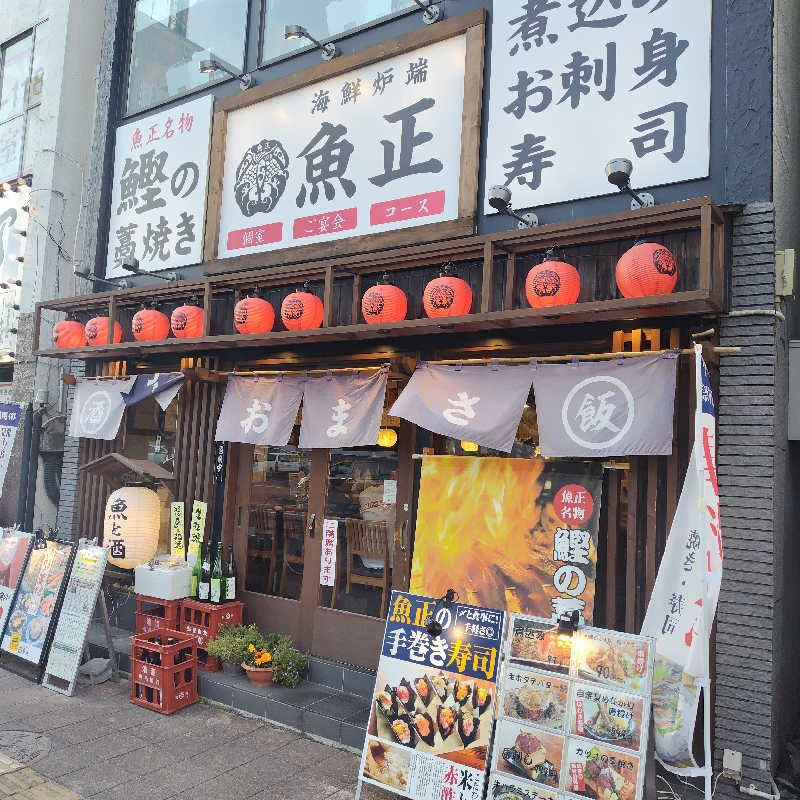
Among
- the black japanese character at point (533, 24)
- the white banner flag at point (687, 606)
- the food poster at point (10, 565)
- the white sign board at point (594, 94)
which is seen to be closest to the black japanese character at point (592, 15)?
the white sign board at point (594, 94)

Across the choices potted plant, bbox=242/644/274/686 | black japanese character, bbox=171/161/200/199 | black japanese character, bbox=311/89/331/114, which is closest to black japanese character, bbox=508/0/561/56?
black japanese character, bbox=311/89/331/114

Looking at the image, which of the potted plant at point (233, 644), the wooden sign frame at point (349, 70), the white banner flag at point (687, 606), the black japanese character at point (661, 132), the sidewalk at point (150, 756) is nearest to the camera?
the white banner flag at point (687, 606)

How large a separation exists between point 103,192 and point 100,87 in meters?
2.07

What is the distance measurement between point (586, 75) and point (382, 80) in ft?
9.12

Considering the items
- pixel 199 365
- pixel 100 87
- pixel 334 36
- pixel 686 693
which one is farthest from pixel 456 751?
pixel 100 87

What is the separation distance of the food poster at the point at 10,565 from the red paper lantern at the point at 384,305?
579cm

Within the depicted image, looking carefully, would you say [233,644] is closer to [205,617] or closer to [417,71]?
[205,617]

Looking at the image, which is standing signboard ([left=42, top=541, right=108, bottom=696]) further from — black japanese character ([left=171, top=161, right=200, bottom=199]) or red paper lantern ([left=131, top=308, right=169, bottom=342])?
black japanese character ([left=171, top=161, right=200, bottom=199])

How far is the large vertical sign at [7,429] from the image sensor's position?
11.3 meters

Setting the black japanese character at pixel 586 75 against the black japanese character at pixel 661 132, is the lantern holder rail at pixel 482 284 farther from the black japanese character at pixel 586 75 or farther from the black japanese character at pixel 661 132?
the black japanese character at pixel 586 75

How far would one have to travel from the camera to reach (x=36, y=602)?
28.8 ft

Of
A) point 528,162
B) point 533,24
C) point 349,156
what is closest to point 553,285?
point 528,162

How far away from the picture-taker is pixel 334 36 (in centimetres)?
938

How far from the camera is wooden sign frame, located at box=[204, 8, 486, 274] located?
25.5ft
